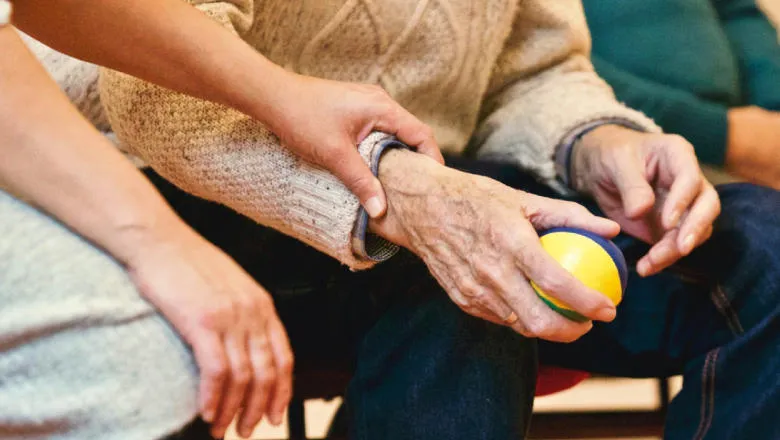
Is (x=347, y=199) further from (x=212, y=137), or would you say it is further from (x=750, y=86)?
(x=750, y=86)

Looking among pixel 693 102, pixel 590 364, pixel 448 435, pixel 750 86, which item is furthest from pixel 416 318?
pixel 750 86

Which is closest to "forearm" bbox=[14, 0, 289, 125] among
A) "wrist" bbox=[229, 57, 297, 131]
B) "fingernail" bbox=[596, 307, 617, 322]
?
"wrist" bbox=[229, 57, 297, 131]

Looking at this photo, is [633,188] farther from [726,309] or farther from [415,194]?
[415,194]

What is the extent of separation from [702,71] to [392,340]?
0.89m

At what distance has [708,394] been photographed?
770 mm

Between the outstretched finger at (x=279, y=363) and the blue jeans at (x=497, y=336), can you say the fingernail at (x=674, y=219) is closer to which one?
the blue jeans at (x=497, y=336)

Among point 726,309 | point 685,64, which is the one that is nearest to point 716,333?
point 726,309

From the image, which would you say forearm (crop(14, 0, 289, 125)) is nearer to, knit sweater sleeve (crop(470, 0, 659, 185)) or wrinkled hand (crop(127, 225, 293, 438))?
wrinkled hand (crop(127, 225, 293, 438))

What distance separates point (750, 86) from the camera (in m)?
→ 1.43

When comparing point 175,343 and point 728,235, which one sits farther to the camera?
point 728,235

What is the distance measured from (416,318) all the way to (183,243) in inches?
11.8

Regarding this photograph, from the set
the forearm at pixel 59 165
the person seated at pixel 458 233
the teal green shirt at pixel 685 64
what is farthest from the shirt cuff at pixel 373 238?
the teal green shirt at pixel 685 64

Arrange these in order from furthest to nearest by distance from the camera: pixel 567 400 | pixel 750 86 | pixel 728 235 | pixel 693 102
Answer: pixel 567 400 < pixel 750 86 < pixel 693 102 < pixel 728 235

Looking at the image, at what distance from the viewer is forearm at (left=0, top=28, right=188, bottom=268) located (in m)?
0.50
